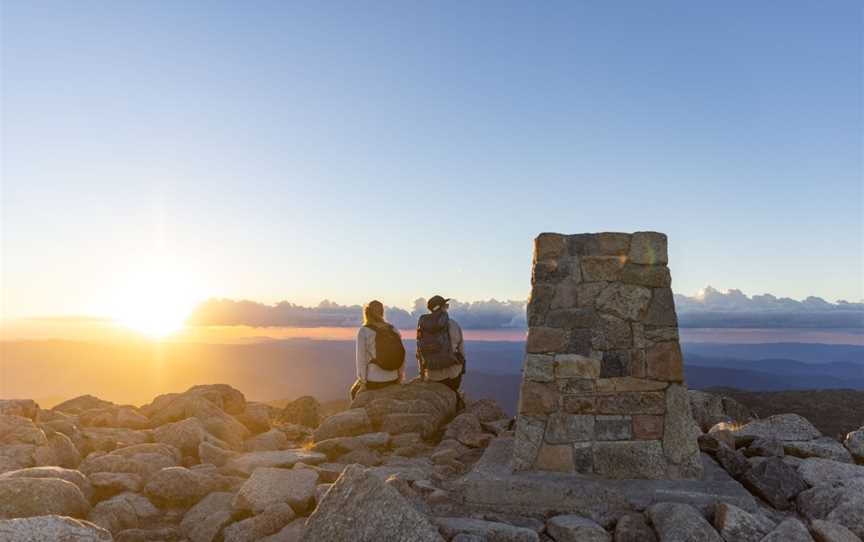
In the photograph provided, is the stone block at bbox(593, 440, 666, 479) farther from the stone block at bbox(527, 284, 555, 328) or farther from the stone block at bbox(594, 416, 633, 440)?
the stone block at bbox(527, 284, 555, 328)

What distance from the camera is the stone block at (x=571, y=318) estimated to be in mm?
7480

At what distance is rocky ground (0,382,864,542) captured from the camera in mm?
6031

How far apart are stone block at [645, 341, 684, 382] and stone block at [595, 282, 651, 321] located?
1.50 ft

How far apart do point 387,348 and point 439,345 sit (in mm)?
872

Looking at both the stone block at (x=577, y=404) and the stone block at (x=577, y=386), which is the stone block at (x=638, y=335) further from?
the stone block at (x=577, y=404)

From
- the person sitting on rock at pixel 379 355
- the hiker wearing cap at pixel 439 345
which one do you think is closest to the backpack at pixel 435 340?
the hiker wearing cap at pixel 439 345

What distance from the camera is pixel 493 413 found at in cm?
1101

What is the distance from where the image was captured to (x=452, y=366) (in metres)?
11.5

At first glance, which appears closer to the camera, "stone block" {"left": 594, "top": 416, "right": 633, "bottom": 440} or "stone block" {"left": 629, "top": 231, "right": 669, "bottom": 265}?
"stone block" {"left": 594, "top": 416, "right": 633, "bottom": 440}

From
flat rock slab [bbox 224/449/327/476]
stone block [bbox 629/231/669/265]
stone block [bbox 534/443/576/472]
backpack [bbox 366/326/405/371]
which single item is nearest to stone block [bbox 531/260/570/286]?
stone block [bbox 629/231/669/265]

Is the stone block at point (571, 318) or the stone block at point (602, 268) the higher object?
the stone block at point (602, 268)

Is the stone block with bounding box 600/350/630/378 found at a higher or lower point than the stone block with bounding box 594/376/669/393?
higher

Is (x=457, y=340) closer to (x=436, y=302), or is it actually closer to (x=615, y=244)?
(x=436, y=302)

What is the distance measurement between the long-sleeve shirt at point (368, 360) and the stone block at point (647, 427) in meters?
4.84
